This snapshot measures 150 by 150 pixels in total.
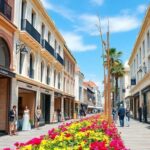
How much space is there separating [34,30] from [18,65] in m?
4.48

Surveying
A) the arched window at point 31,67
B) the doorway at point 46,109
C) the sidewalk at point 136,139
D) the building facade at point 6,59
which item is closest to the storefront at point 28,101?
the arched window at point 31,67

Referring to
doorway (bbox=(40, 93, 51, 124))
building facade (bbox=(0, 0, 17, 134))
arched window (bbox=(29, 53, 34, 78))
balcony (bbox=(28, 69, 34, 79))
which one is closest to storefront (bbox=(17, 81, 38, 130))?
balcony (bbox=(28, 69, 34, 79))

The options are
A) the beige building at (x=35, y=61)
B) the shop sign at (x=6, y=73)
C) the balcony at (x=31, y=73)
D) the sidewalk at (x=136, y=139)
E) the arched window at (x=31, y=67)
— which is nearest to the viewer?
the sidewalk at (x=136, y=139)

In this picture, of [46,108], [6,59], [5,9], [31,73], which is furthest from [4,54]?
[46,108]

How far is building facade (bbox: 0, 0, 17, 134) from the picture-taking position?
711 inches

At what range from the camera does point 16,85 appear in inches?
790

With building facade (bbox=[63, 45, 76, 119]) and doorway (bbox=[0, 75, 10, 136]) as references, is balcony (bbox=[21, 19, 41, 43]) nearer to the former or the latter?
doorway (bbox=[0, 75, 10, 136])

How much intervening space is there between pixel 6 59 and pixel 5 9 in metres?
2.90

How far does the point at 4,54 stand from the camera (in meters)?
18.8

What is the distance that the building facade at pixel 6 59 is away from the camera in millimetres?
18062

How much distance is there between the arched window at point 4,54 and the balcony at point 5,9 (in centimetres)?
153

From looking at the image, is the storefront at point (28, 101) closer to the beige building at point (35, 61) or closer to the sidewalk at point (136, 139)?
the beige building at point (35, 61)

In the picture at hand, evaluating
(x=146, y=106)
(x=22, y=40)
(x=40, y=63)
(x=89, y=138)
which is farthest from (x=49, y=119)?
(x=89, y=138)

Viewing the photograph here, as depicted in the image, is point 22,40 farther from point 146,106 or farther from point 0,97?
point 146,106
